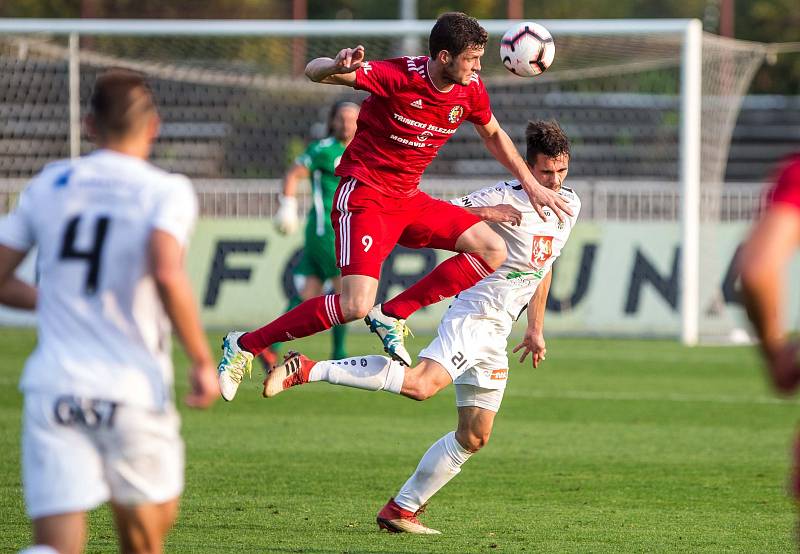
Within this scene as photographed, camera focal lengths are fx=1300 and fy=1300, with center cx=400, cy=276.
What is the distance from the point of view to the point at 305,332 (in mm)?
7336

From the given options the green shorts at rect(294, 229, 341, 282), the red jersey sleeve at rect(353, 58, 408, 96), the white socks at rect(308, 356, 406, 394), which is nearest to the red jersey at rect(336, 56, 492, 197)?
the red jersey sleeve at rect(353, 58, 408, 96)

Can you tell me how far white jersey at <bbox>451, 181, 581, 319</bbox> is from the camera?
7184mm

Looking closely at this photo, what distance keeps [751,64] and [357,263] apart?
39.2 feet

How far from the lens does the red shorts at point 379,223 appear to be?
729 cm

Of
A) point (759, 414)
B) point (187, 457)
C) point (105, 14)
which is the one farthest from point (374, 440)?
point (105, 14)

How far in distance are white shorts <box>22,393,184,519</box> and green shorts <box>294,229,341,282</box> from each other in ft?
30.4

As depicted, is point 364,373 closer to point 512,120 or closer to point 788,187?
point 788,187

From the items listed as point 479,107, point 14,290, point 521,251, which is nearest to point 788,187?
point 14,290

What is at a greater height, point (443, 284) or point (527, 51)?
point (527, 51)

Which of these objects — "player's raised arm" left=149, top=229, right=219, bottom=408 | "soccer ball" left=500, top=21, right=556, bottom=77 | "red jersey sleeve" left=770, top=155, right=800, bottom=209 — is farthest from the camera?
"soccer ball" left=500, top=21, right=556, bottom=77

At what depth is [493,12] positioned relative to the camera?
33719mm

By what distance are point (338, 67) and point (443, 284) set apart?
147 centimetres

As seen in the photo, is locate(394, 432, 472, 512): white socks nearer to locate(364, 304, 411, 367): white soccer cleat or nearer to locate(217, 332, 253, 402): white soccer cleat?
locate(364, 304, 411, 367): white soccer cleat

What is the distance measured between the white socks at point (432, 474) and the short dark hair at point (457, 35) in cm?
211
